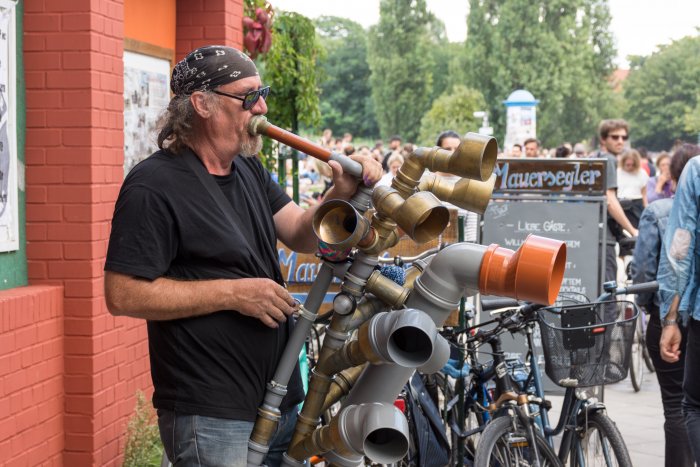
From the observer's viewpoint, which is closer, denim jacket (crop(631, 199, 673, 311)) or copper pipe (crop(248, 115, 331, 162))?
copper pipe (crop(248, 115, 331, 162))

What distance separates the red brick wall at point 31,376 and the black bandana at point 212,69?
73.0 inches

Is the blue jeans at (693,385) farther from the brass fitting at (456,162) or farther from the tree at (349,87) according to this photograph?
the tree at (349,87)

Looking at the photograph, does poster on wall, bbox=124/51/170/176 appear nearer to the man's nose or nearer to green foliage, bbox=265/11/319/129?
green foliage, bbox=265/11/319/129

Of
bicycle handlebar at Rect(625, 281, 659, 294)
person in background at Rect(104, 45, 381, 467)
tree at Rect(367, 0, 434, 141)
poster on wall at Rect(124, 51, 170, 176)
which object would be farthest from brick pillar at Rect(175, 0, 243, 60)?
tree at Rect(367, 0, 434, 141)

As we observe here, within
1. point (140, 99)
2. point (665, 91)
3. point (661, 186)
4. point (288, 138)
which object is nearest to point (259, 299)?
point (288, 138)

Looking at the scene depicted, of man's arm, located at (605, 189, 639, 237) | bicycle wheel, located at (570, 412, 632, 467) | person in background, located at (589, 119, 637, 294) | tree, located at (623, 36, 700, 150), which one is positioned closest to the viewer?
bicycle wheel, located at (570, 412, 632, 467)

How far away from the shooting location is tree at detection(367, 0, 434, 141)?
2630 inches

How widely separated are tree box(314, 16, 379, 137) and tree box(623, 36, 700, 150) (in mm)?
21572

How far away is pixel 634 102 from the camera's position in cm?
9069

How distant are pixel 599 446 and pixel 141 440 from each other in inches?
83.7

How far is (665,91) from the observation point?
89625mm

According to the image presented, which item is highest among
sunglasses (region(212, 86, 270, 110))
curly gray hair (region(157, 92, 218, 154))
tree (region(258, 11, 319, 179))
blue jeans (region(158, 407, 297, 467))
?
tree (region(258, 11, 319, 179))

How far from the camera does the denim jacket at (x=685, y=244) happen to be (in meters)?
4.55

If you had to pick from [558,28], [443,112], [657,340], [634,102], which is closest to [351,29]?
[634,102]
